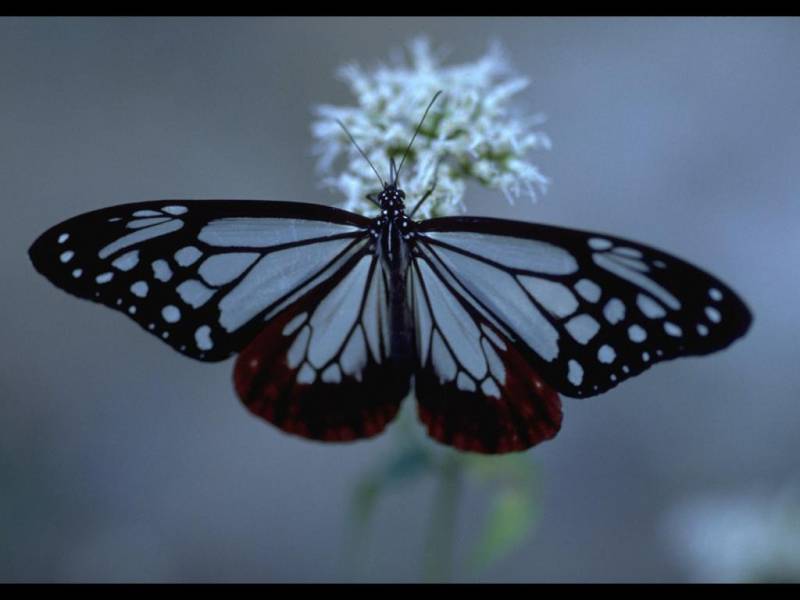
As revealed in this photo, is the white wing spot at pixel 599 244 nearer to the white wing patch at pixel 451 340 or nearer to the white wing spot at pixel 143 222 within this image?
the white wing patch at pixel 451 340

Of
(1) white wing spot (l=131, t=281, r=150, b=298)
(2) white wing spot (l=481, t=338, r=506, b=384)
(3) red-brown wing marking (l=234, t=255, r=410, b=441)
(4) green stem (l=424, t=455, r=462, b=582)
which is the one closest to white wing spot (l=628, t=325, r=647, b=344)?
(2) white wing spot (l=481, t=338, r=506, b=384)

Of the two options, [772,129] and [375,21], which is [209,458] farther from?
[772,129]

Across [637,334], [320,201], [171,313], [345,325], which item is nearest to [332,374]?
[345,325]

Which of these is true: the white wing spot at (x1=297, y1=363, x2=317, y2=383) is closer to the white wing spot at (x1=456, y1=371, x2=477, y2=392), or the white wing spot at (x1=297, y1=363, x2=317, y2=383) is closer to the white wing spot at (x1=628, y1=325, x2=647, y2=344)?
the white wing spot at (x1=456, y1=371, x2=477, y2=392)

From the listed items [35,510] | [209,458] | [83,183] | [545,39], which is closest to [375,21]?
[545,39]

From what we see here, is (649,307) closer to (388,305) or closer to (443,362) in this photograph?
(443,362)

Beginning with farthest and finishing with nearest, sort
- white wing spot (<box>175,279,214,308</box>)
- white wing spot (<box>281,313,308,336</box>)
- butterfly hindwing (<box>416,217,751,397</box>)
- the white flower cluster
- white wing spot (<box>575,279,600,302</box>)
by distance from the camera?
the white flower cluster
white wing spot (<box>281,313,308,336</box>)
white wing spot (<box>175,279,214,308</box>)
white wing spot (<box>575,279,600,302</box>)
butterfly hindwing (<box>416,217,751,397</box>)
